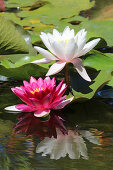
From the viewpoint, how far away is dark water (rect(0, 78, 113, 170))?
93 centimetres

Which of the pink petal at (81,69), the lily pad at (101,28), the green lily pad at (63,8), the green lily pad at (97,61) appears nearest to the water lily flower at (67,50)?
the pink petal at (81,69)

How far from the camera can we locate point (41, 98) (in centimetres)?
122

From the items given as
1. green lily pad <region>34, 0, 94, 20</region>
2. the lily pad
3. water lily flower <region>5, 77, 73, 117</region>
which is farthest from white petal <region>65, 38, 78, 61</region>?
green lily pad <region>34, 0, 94, 20</region>

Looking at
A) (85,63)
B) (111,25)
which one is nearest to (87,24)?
(111,25)

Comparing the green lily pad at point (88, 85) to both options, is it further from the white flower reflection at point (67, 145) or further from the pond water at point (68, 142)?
the white flower reflection at point (67, 145)

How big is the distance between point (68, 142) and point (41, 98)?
21cm

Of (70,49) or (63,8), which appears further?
(63,8)

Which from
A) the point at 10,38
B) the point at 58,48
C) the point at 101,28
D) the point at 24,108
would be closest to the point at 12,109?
the point at 24,108

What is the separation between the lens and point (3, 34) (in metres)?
1.63

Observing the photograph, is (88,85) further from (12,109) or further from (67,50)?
(12,109)

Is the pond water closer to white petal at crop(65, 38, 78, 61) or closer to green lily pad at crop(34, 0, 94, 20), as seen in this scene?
white petal at crop(65, 38, 78, 61)

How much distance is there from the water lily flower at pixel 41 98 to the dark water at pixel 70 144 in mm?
A: 46

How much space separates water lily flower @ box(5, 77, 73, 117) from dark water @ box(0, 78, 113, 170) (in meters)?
0.05

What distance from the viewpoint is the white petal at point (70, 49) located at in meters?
1.26
